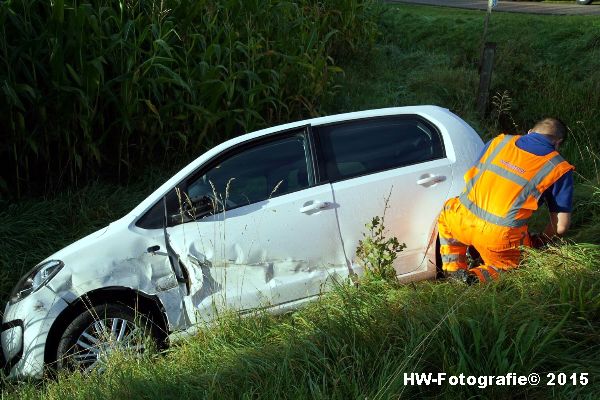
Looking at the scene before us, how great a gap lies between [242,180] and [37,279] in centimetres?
147

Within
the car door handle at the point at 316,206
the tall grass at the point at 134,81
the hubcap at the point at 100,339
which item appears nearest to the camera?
the hubcap at the point at 100,339

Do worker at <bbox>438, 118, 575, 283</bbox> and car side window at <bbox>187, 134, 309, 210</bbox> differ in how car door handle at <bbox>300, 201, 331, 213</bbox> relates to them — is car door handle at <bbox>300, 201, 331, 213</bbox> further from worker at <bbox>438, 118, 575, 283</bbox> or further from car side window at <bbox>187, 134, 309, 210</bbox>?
worker at <bbox>438, 118, 575, 283</bbox>

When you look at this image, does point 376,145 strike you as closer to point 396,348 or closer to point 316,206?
point 316,206

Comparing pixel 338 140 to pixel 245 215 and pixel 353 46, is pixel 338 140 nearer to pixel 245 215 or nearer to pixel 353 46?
pixel 245 215

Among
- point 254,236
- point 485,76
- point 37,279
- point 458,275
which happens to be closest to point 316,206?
point 254,236

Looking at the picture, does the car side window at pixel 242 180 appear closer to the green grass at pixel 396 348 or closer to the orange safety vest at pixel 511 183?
the green grass at pixel 396 348

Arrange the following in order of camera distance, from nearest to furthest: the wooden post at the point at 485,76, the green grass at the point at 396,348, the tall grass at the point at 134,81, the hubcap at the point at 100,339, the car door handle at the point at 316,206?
1. the green grass at the point at 396,348
2. the hubcap at the point at 100,339
3. the car door handle at the point at 316,206
4. the tall grass at the point at 134,81
5. the wooden post at the point at 485,76

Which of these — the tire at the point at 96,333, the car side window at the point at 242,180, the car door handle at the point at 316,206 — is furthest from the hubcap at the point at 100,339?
the car door handle at the point at 316,206

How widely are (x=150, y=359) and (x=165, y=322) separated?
515mm

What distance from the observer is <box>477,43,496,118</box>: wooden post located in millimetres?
9508

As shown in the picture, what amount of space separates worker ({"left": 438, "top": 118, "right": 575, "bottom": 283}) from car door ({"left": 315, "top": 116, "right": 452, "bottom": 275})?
31cm

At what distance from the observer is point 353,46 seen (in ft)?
38.7

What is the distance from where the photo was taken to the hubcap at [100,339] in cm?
425

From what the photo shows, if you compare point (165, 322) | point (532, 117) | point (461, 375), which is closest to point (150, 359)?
point (165, 322)
